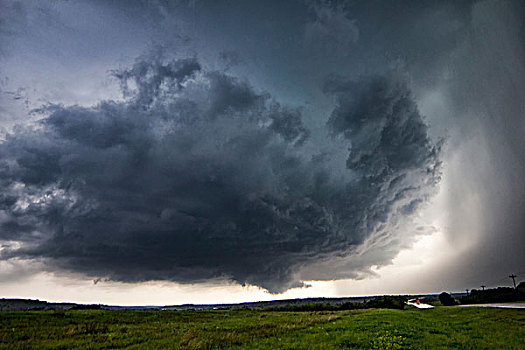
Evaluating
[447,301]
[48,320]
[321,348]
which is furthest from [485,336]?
[447,301]

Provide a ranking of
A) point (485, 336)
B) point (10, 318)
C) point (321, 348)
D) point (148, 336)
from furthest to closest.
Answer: point (10, 318) < point (148, 336) < point (485, 336) < point (321, 348)

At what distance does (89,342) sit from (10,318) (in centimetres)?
3048

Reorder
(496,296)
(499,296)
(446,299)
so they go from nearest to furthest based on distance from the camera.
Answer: (499,296) → (496,296) → (446,299)

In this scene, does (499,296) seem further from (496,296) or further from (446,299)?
(446,299)

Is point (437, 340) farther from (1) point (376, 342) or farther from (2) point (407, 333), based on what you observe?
(1) point (376, 342)

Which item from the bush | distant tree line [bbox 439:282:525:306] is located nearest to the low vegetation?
distant tree line [bbox 439:282:525:306]

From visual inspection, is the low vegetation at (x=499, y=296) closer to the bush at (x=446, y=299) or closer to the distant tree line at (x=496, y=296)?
the distant tree line at (x=496, y=296)

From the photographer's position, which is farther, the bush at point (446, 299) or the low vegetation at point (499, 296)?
the bush at point (446, 299)

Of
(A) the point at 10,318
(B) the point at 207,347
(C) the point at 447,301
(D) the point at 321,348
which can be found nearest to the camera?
(D) the point at 321,348

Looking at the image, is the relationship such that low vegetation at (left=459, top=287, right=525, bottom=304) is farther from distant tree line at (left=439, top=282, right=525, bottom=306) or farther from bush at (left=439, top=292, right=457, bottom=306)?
bush at (left=439, top=292, right=457, bottom=306)

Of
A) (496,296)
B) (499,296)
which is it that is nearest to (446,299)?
(496,296)

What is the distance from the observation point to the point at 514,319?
36188 mm

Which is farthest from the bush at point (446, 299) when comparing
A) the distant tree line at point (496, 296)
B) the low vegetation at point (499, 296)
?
the low vegetation at point (499, 296)

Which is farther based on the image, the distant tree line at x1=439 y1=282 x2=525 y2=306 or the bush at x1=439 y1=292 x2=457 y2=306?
the bush at x1=439 y1=292 x2=457 y2=306
